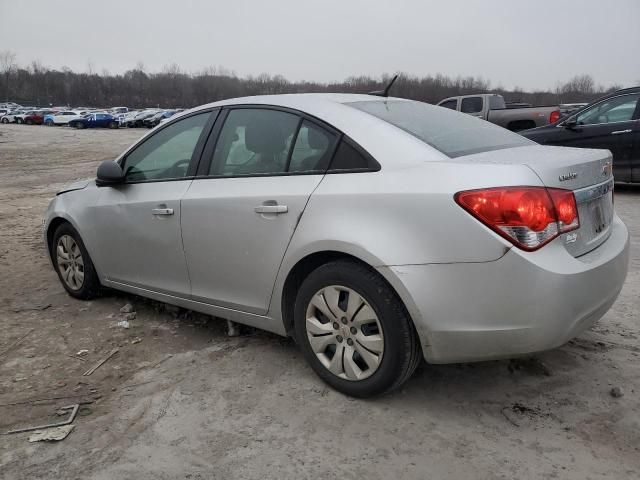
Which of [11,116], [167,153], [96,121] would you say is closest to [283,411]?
[167,153]

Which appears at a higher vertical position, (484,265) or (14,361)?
(484,265)

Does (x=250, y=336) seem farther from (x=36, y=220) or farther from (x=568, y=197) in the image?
(x=36, y=220)

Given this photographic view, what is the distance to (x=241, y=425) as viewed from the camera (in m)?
2.74

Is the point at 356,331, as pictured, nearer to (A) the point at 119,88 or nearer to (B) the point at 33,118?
(B) the point at 33,118

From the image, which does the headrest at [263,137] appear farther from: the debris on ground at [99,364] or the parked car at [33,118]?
the parked car at [33,118]

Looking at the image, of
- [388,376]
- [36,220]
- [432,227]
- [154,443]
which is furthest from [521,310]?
[36,220]

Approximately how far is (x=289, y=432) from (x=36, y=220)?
23.5 feet

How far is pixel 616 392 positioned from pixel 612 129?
23.5 feet

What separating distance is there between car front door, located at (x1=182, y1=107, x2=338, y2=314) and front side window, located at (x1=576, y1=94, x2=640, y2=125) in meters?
7.50

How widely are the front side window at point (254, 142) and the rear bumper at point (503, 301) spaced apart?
1.04m

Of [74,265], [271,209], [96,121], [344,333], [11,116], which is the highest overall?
[11,116]

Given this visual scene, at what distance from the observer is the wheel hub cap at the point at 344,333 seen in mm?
2746

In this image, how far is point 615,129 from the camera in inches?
347

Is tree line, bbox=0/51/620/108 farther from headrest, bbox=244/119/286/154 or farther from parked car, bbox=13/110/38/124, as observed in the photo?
headrest, bbox=244/119/286/154
